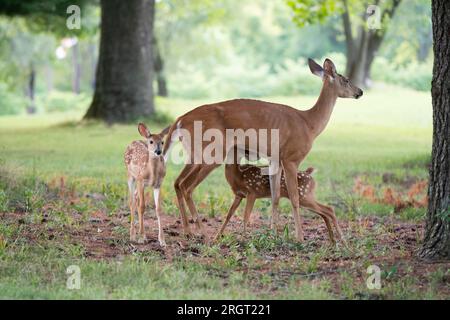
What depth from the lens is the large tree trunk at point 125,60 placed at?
1898 centimetres

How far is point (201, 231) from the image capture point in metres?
8.65

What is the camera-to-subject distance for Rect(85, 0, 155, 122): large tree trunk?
62.3ft

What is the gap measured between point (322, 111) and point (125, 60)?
10.4 metres

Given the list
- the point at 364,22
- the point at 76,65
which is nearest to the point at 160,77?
the point at 364,22

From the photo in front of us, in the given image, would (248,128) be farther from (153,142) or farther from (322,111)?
(153,142)

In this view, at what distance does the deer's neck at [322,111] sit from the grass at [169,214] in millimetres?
1106

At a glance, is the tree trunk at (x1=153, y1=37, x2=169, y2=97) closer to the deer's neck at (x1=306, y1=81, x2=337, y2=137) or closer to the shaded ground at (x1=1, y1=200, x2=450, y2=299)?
the shaded ground at (x1=1, y1=200, x2=450, y2=299)

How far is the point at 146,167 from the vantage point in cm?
813

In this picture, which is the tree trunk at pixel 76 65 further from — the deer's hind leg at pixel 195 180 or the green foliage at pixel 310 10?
the deer's hind leg at pixel 195 180

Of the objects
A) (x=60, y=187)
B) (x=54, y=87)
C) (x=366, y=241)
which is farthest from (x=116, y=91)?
(x=54, y=87)

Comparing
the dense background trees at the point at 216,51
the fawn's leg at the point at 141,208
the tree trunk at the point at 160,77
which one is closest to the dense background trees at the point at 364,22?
the dense background trees at the point at 216,51

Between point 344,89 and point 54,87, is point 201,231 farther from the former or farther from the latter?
point 54,87

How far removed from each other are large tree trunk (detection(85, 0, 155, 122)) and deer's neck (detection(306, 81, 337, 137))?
33.3 feet
